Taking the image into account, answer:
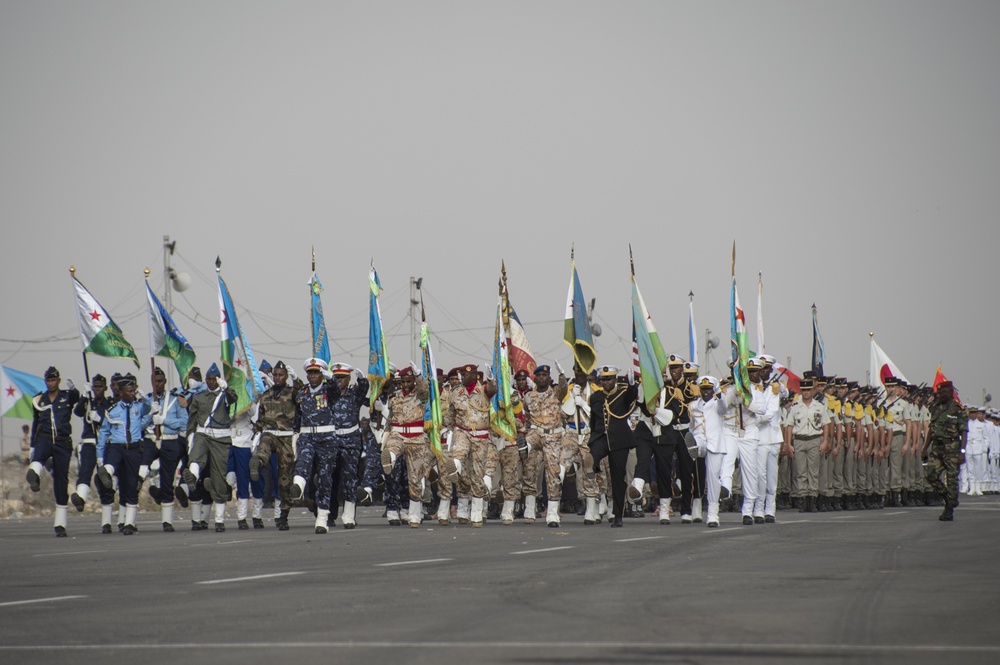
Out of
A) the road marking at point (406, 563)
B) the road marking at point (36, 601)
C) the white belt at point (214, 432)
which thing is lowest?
the road marking at point (36, 601)

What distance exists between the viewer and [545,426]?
22844 millimetres

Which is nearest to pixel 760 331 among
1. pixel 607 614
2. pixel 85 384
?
pixel 85 384

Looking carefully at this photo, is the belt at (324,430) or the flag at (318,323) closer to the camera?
the belt at (324,430)

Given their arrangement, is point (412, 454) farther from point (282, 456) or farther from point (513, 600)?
point (513, 600)

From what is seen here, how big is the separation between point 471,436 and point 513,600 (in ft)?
42.3

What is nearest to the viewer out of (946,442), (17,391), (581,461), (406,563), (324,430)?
(406,563)

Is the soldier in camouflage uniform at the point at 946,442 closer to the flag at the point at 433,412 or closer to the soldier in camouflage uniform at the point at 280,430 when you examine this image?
the flag at the point at 433,412

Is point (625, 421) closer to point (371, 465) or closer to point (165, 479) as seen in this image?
point (371, 465)

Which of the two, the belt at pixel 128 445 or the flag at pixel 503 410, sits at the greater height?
the flag at pixel 503 410

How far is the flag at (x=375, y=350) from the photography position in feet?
74.4

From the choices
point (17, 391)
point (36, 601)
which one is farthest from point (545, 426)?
point (36, 601)

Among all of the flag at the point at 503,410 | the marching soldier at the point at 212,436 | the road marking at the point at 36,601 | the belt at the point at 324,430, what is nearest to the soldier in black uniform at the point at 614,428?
the flag at the point at 503,410

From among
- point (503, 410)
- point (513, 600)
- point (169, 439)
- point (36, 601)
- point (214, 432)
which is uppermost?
point (503, 410)

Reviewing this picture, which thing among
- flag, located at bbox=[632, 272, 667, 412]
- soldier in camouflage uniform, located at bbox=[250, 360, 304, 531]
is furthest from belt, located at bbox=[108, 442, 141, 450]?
flag, located at bbox=[632, 272, 667, 412]
